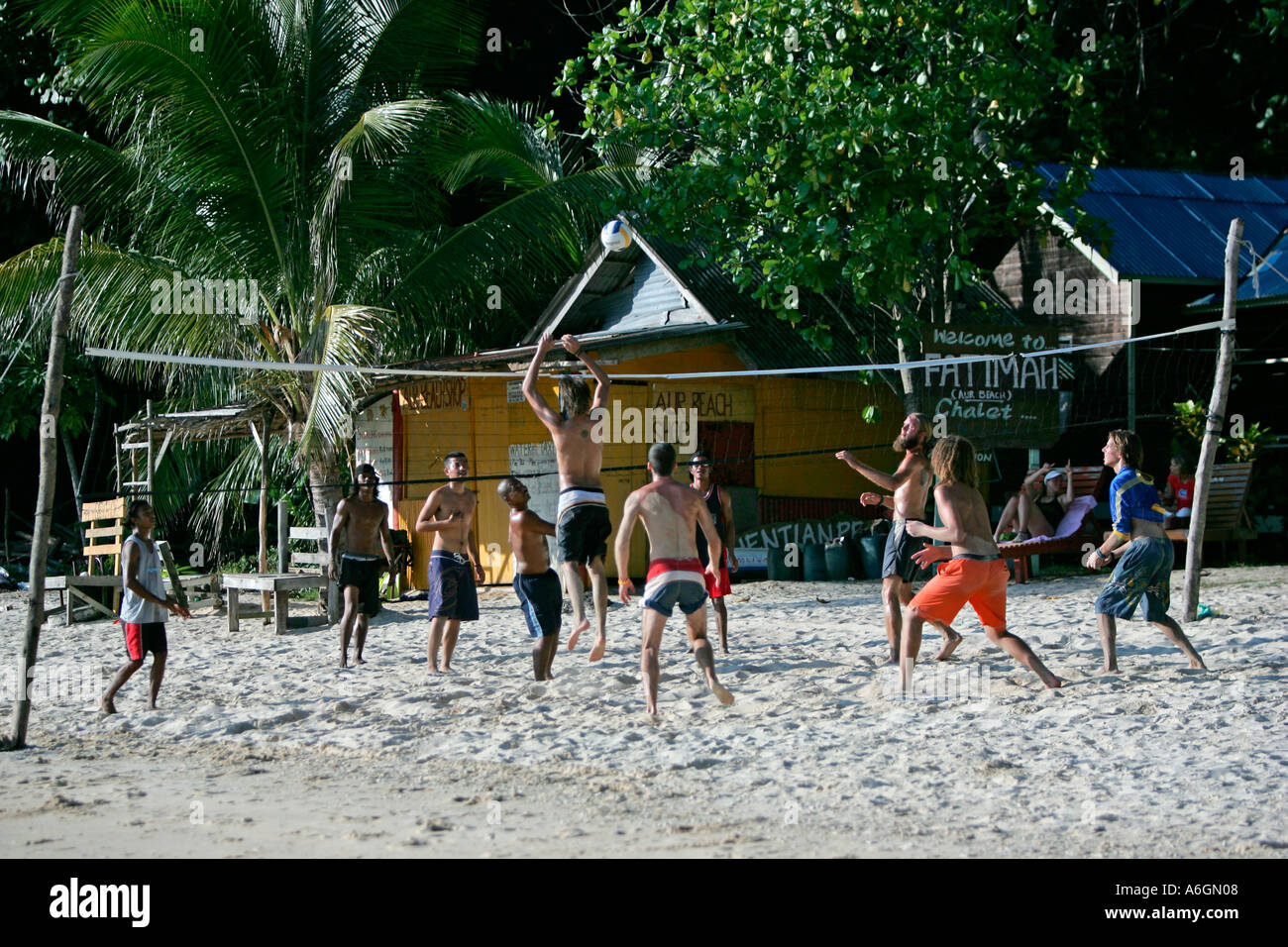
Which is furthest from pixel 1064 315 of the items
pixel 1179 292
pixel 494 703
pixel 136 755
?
pixel 136 755

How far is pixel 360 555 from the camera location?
10.5 metres

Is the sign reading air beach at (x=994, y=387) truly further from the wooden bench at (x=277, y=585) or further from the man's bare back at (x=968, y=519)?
the wooden bench at (x=277, y=585)

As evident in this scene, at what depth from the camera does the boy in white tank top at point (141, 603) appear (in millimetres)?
8484

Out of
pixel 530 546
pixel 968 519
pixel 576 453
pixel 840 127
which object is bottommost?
pixel 530 546

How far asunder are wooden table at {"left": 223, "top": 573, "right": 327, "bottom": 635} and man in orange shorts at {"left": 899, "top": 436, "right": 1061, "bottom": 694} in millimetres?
6824

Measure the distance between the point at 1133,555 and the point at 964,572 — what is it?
1243 mm

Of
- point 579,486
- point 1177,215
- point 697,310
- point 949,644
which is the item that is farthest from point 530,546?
point 1177,215

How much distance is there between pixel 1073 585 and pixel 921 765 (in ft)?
25.7

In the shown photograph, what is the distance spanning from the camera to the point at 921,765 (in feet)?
20.9

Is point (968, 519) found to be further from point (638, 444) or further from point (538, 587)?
point (638, 444)

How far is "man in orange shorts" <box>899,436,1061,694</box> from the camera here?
7.68m

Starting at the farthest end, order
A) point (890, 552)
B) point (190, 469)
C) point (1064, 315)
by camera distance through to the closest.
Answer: point (190, 469), point (1064, 315), point (890, 552)

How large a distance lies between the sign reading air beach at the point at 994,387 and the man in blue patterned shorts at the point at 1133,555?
5.42m

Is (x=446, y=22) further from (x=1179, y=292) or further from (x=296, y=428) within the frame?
(x=1179, y=292)
